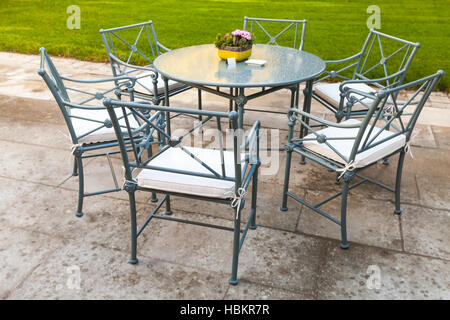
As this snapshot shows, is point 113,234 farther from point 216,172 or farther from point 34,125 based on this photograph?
point 34,125

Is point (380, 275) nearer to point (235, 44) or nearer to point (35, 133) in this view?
point (235, 44)

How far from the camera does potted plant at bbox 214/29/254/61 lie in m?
3.34

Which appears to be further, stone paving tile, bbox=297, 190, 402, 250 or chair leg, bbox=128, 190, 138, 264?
stone paving tile, bbox=297, 190, 402, 250

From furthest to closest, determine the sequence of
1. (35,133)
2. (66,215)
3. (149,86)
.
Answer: (35,133)
(149,86)
(66,215)

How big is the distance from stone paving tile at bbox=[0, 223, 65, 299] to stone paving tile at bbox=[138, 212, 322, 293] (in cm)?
60

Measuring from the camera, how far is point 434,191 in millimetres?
3258

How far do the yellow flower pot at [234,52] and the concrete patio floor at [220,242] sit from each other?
957 millimetres

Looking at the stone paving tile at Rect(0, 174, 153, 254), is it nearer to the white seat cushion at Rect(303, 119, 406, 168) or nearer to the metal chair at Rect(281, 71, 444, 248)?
the metal chair at Rect(281, 71, 444, 248)

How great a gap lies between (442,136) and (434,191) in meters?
1.21

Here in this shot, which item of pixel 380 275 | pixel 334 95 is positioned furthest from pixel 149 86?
pixel 380 275

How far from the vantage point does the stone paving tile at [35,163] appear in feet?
11.2

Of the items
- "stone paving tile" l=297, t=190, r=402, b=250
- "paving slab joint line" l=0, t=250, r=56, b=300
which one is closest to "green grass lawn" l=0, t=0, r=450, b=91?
"stone paving tile" l=297, t=190, r=402, b=250

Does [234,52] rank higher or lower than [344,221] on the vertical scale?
higher

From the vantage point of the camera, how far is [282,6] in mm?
11203
